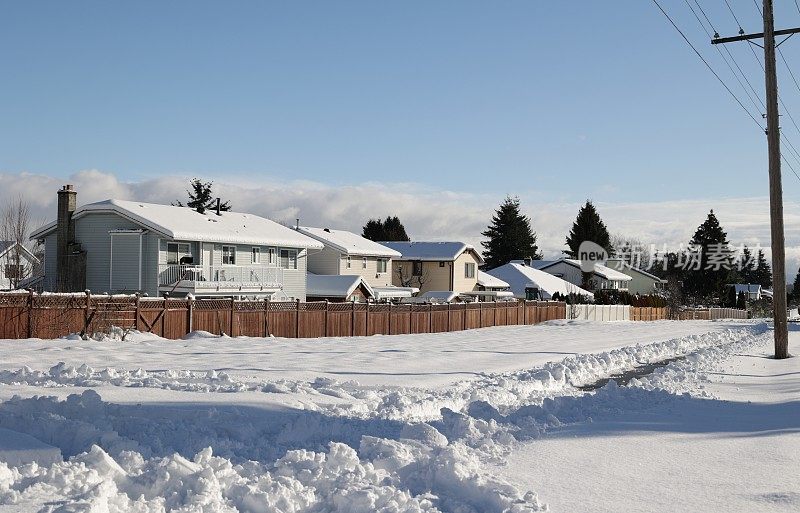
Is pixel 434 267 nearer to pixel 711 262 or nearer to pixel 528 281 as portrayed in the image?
pixel 528 281

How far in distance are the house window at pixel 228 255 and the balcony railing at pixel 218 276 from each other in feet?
2.34

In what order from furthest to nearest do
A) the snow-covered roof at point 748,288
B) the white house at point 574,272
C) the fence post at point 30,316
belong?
the snow-covered roof at point 748,288 → the white house at point 574,272 → the fence post at point 30,316

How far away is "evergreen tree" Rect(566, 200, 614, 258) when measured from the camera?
112 metres

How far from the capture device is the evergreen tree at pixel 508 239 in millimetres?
106438

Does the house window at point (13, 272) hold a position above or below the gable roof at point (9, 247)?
A: below

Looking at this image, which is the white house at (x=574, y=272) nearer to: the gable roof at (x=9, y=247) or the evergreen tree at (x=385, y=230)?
the evergreen tree at (x=385, y=230)

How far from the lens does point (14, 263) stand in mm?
54750

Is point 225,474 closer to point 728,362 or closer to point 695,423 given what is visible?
point 695,423

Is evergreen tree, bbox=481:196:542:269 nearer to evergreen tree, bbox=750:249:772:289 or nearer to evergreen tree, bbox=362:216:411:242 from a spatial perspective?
evergreen tree, bbox=362:216:411:242

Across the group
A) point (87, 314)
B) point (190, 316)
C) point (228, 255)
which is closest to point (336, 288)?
point (228, 255)

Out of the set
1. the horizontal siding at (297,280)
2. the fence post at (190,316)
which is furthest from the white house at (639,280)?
the fence post at (190,316)

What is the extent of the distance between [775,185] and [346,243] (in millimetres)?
35765

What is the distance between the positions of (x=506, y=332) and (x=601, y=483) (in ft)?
102

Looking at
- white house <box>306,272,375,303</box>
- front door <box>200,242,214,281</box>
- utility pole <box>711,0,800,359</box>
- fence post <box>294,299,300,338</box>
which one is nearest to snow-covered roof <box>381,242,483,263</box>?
white house <box>306,272,375,303</box>
